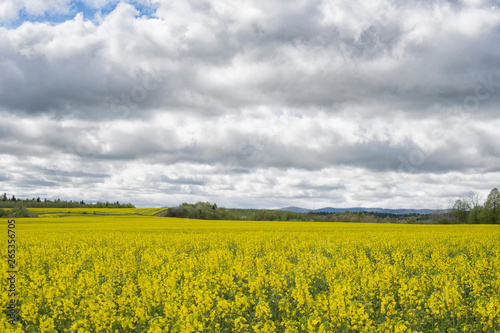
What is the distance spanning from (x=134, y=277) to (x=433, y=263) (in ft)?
39.7

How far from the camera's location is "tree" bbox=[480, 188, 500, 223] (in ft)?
261

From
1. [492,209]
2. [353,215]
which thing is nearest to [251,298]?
[353,215]

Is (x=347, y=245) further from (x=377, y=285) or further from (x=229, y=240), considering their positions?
(x=377, y=285)

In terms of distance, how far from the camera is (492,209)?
3196 inches

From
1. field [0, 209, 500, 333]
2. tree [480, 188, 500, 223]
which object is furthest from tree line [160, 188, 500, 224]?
field [0, 209, 500, 333]

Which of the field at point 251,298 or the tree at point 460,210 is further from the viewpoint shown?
the tree at point 460,210

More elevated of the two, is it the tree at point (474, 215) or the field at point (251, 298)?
the field at point (251, 298)

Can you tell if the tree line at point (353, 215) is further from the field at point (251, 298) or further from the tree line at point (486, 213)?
the field at point (251, 298)

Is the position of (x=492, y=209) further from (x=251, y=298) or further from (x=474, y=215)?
(x=251, y=298)

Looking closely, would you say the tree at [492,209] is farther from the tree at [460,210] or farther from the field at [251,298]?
the field at [251,298]

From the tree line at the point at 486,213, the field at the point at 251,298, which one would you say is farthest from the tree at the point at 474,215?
the field at the point at 251,298

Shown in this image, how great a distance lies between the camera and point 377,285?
1015 cm

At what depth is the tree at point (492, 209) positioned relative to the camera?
79.7m

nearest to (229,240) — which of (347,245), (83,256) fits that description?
(347,245)
